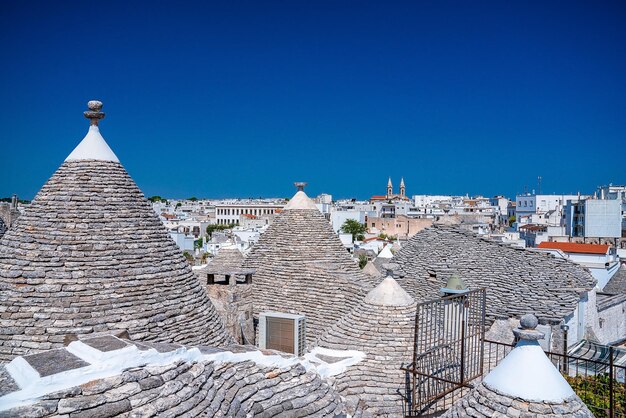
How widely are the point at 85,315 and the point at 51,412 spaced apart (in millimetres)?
3355

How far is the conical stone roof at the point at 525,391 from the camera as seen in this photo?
4.69m

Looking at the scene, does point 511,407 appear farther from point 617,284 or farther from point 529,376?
point 617,284

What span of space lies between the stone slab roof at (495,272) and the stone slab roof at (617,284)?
32.0 ft

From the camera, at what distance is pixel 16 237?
781 centimetres

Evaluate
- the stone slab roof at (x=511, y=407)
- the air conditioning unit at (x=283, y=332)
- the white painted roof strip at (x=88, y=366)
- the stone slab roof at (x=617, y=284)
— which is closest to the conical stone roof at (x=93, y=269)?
the white painted roof strip at (x=88, y=366)

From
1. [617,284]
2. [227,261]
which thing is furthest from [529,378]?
[617,284]

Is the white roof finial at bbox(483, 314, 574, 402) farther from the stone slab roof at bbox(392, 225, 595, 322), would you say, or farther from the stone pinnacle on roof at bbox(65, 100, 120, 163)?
the stone slab roof at bbox(392, 225, 595, 322)

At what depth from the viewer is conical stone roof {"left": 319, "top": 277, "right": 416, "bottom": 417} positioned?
8.27m

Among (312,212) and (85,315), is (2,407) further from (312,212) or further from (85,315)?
(312,212)

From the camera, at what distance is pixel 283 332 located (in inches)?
438

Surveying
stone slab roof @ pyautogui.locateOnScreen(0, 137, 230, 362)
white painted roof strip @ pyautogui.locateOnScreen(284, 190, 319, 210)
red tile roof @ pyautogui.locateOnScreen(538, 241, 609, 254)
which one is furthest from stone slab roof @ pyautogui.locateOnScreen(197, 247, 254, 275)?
red tile roof @ pyautogui.locateOnScreen(538, 241, 609, 254)

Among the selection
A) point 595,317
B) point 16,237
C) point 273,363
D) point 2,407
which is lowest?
point 595,317

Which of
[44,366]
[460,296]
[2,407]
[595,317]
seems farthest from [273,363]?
[595,317]

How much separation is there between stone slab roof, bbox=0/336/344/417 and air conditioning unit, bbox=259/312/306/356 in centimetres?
454
